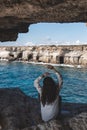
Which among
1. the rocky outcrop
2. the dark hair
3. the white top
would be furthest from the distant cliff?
the dark hair

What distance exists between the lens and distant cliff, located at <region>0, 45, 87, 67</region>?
255 ft

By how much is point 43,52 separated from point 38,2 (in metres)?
78.2

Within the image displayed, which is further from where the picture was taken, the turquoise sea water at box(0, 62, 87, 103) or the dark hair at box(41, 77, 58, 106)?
the turquoise sea water at box(0, 62, 87, 103)

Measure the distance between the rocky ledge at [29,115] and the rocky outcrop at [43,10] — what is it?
10.5 feet

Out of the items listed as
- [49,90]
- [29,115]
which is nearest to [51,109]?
[49,90]

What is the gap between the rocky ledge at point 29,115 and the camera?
9.90 meters

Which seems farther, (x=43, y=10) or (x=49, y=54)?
(x=49, y=54)

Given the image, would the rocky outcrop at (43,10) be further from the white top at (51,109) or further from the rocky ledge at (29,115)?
the rocky ledge at (29,115)

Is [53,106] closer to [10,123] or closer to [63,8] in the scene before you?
[10,123]

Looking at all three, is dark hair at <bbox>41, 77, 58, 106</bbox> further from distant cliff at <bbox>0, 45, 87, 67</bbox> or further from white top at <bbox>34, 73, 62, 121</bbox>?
distant cliff at <bbox>0, 45, 87, 67</bbox>

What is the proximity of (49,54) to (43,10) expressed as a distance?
7469 centimetres

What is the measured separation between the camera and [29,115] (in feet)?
39.8

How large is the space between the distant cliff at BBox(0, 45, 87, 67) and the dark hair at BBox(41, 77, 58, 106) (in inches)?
2527

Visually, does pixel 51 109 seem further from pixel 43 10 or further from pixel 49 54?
pixel 49 54
